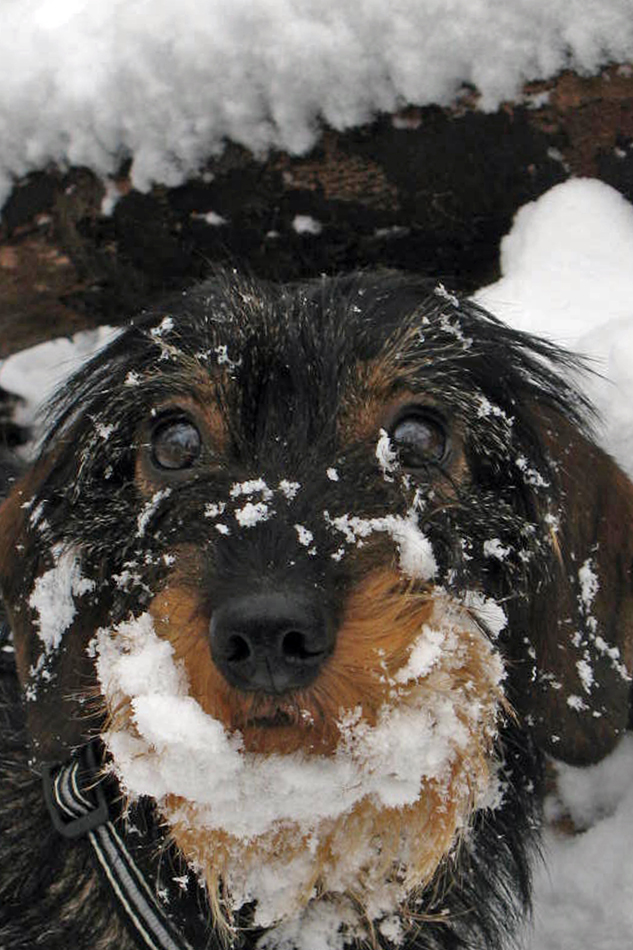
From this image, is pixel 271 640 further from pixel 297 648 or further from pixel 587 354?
pixel 587 354

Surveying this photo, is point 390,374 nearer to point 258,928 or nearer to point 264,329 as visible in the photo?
point 264,329

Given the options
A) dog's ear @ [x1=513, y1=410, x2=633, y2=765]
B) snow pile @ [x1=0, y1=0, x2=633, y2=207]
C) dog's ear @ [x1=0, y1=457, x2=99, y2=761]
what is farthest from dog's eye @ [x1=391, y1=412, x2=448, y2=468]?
snow pile @ [x1=0, y1=0, x2=633, y2=207]

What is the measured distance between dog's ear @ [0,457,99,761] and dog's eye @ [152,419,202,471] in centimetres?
30

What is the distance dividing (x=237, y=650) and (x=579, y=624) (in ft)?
2.98

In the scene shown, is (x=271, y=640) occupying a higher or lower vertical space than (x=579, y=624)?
lower

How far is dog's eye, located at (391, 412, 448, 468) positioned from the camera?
227cm

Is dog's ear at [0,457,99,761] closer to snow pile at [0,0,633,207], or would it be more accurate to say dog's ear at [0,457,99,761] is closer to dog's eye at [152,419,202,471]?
dog's eye at [152,419,202,471]

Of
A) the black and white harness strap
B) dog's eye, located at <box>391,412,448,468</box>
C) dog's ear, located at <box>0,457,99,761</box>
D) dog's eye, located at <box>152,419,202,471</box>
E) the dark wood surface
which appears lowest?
the black and white harness strap

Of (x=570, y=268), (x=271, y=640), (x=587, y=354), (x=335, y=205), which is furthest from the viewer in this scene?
(x=335, y=205)

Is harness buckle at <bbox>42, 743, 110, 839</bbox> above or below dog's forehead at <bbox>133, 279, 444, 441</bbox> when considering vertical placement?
below

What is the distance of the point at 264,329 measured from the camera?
2.33 m

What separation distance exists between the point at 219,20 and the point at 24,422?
79.6 inches

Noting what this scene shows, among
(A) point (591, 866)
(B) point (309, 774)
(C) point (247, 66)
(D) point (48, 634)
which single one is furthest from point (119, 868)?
(C) point (247, 66)

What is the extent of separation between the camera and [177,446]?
2.32 metres
